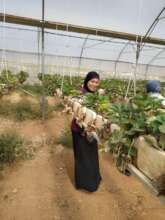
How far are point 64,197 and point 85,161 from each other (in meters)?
0.51

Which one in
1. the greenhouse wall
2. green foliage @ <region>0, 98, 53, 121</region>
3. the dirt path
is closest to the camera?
the dirt path

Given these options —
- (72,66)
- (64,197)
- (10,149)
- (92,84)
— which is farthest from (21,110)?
(72,66)

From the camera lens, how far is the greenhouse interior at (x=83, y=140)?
4.61 feet

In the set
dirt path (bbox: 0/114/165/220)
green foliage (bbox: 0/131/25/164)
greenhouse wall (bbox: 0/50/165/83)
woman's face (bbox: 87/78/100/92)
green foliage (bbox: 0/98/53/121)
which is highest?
greenhouse wall (bbox: 0/50/165/83)

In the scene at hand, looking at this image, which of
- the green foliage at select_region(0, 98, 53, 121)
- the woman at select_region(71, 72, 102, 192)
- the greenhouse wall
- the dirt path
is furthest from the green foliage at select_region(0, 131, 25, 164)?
the greenhouse wall

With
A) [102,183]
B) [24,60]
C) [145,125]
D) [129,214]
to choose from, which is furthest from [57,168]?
[24,60]

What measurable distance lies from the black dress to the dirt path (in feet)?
0.46

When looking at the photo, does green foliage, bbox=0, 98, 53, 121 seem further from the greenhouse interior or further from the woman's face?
the woman's face

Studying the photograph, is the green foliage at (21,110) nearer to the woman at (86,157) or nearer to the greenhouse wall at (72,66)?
the woman at (86,157)

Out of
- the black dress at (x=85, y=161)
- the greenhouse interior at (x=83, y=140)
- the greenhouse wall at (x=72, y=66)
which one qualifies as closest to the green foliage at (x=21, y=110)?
the greenhouse interior at (x=83, y=140)

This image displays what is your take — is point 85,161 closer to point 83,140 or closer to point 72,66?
point 83,140

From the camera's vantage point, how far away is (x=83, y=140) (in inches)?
108

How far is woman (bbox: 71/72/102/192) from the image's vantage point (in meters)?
2.70

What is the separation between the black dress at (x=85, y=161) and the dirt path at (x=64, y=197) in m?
0.14
